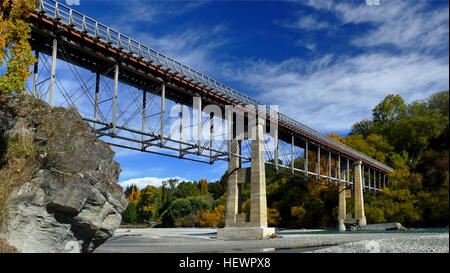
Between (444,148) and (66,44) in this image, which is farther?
(66,44)

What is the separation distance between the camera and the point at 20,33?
1602 centimetres

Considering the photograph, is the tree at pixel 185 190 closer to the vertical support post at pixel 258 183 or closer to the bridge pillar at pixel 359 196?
the bridge pillar at pixel 359 196

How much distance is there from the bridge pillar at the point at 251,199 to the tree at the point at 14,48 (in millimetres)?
28306

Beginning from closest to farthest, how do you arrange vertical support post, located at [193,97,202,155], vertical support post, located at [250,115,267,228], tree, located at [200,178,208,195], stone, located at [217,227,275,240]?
1. vertical support post, located at [193,97,202,155]
2. stone, located at [217,227,275,240]
3. vertical support post, located at [250,115,267,228]
4. tree, located at [200,178,208,195]

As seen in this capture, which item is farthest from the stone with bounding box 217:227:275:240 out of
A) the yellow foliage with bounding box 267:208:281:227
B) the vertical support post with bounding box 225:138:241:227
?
Answer: the yellow foliage with bounding box 267:208:281:227

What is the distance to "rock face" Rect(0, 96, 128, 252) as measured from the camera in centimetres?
1176

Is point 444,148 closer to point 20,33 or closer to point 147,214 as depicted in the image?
point 20,33

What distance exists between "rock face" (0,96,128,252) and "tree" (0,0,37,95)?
156 cm

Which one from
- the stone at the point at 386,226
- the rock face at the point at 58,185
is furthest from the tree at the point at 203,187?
the rock face at the point at 58,185

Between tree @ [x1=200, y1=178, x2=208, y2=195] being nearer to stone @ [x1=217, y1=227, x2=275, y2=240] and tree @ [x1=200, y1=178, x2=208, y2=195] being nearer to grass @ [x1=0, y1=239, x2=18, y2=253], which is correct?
stone @ [x1=217, y1=227, x2=275, y2=240]

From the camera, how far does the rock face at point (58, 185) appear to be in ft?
38.6
